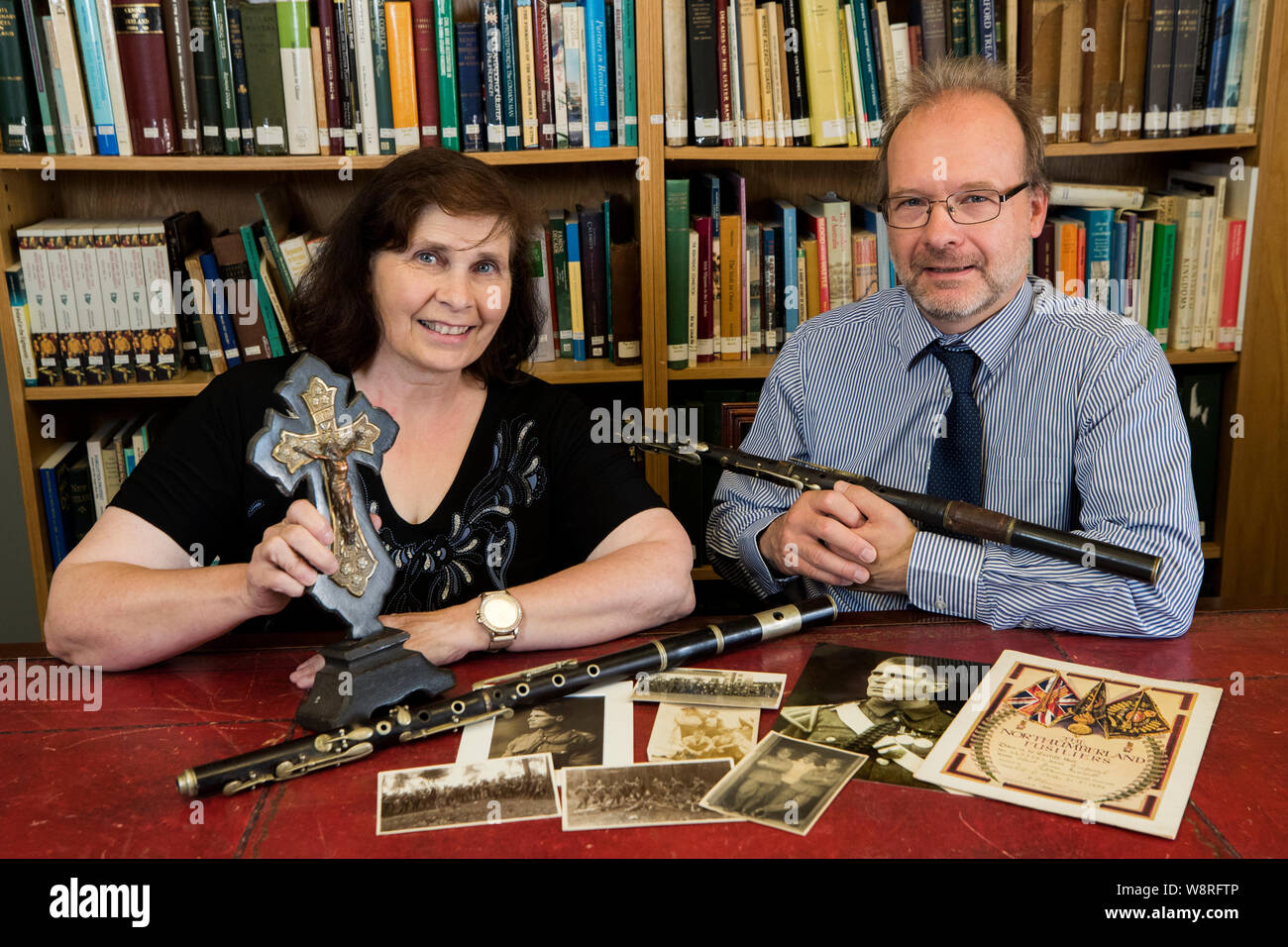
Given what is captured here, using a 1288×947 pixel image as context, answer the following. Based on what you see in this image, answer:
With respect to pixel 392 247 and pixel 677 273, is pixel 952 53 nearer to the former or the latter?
pixel 677 273

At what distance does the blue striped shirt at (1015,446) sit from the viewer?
1.44 metres

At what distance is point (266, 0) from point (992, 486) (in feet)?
5.36

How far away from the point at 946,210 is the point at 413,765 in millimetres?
1127

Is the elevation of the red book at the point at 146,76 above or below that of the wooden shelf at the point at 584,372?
above

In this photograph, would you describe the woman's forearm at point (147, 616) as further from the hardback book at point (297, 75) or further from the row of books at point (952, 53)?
the row of books at point (952, 53)

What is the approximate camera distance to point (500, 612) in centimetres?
134

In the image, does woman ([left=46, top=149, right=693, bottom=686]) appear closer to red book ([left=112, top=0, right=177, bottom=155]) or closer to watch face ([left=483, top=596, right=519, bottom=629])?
watch face ([left=483, top=596, right=519, bottom=629])

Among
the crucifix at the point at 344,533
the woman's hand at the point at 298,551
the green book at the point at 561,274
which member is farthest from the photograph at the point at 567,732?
the green book at the point at 561,274

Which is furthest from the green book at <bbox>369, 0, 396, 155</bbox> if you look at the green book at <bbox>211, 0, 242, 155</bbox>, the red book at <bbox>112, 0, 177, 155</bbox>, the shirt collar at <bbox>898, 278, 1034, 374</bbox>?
the shirt collar at <bbox>898, 278, 1034, 374</bbox>

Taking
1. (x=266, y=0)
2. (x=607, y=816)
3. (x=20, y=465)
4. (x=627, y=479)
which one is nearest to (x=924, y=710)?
(x=607, y=816)

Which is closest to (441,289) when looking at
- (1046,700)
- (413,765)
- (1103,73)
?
(413,765)

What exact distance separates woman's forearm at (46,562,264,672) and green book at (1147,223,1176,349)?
204 centimetres

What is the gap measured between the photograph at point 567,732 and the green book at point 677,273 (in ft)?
4.34

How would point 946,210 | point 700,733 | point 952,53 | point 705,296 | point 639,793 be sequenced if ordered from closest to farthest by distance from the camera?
1. point 639,793
2. point 700,733
3. point 946,210
4. point 952,53
5. point 705,296
